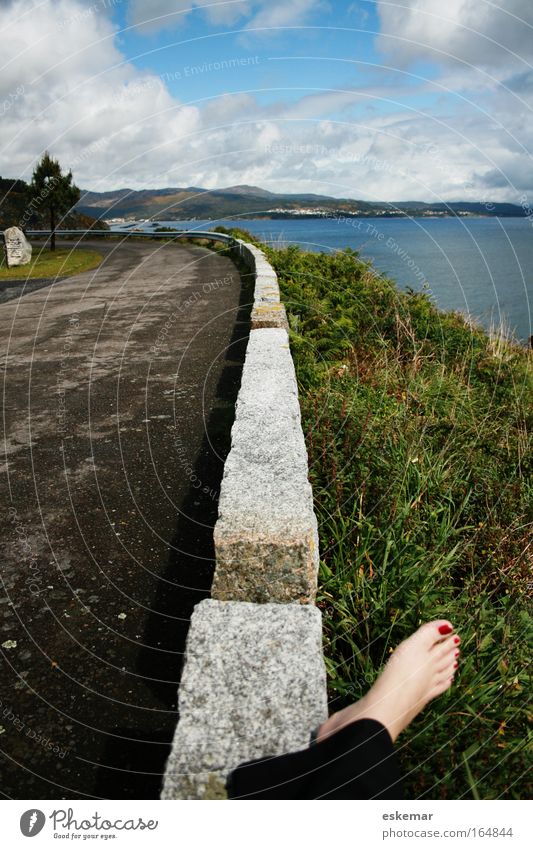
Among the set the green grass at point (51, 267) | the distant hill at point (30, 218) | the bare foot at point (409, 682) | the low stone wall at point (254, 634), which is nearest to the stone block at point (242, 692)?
the low stone wall at point (254, 634)

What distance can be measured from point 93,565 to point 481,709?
7.49 feet

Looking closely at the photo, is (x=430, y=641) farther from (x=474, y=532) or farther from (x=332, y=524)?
(x=474, y=532)

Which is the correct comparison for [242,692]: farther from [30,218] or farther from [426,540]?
[30,218]

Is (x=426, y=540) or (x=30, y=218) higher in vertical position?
(x=30, y=218)

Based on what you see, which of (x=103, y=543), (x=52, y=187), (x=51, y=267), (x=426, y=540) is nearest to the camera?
(x=103, y=543)

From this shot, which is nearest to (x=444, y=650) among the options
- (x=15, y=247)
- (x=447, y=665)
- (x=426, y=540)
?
(x=447, y=665)

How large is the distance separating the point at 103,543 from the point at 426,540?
215cm

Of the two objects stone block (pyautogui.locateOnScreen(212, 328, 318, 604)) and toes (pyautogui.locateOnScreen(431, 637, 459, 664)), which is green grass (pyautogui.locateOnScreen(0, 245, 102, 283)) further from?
toes (pyautogui.locateOnScreen(431, 637, 459, 664))

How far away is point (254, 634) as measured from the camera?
236 cm

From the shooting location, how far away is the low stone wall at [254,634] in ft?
6.55

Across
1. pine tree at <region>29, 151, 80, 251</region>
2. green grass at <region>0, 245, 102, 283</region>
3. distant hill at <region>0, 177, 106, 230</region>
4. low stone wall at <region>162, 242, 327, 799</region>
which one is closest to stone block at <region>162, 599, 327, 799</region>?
low stone wall at <region>162, 242, 327, 799</region>

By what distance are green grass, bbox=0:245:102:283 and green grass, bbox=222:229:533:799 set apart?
1176 cm

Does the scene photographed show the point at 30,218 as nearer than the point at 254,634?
No

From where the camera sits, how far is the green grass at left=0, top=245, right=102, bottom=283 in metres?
17.1
